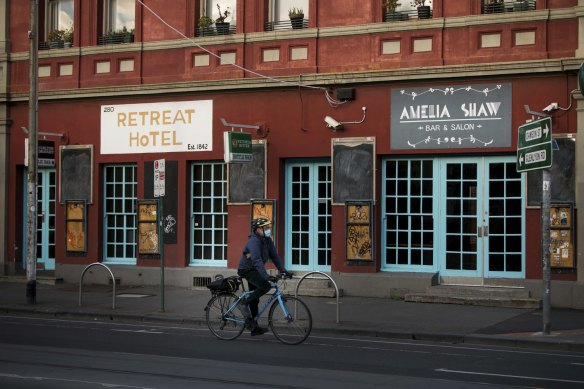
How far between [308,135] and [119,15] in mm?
6686

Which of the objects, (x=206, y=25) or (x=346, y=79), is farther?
(x=206, y=25)

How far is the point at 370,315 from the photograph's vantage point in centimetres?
1772

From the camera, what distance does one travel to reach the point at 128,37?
24125mm

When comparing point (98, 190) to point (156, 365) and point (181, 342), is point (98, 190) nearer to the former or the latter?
point (181, 342)

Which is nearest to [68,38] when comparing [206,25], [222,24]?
[206,25]

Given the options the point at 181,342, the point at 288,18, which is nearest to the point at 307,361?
the point at 181,342

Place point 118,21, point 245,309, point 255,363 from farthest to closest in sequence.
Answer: point 118,21 < point 245,309 < point 255,363

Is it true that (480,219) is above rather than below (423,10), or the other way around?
below

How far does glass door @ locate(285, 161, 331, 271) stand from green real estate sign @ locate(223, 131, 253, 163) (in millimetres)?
1268

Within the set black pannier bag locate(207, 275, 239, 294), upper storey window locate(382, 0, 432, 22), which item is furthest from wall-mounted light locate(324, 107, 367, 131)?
black pannier bag locate(207, 275, 239, 294)

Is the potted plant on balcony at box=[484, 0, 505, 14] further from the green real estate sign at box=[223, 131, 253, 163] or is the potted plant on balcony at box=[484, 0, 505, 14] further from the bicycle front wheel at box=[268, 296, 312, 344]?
the bicycle front wheel at box=[268, 296, 312, 344]

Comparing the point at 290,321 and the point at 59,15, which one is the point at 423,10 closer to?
the point at 290,321

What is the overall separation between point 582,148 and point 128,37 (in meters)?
11.9

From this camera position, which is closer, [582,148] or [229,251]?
[582,148]
